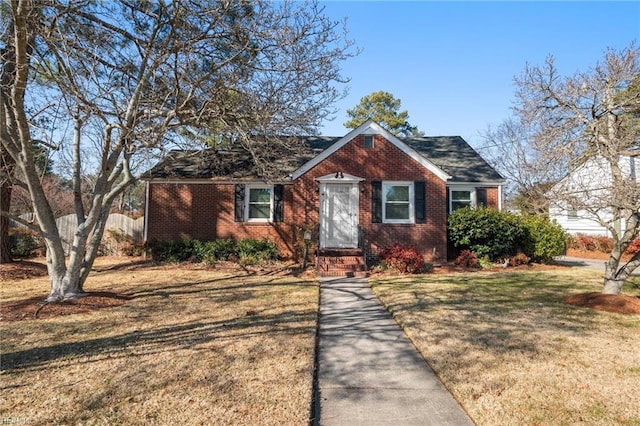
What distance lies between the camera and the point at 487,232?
12.7 metres

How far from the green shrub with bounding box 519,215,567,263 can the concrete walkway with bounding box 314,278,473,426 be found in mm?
9711

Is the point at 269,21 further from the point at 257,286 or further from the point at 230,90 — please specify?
the point at 257,286

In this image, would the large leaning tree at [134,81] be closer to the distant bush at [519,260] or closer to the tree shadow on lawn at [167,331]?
the tree shadow on lawn at [167,331]

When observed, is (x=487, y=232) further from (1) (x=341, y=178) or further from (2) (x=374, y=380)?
(2) (x=374, y=380)

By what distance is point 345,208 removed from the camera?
13664mm

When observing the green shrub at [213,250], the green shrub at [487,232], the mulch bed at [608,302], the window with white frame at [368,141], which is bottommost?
the mulch bed at [608,302]

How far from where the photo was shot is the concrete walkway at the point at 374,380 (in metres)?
3.20

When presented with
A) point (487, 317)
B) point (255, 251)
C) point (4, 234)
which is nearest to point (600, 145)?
point (487, 317)

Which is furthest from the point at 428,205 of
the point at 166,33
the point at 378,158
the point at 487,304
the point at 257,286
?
the point at 166,33

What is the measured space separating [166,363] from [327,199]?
9.95 meters

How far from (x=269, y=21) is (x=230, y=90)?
1739mm

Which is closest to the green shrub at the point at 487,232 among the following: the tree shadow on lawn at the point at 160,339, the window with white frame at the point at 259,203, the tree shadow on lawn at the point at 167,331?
the window with white frame at the point at 259,203

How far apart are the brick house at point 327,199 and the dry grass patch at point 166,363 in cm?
610

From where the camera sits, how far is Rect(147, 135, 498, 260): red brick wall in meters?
13.4
